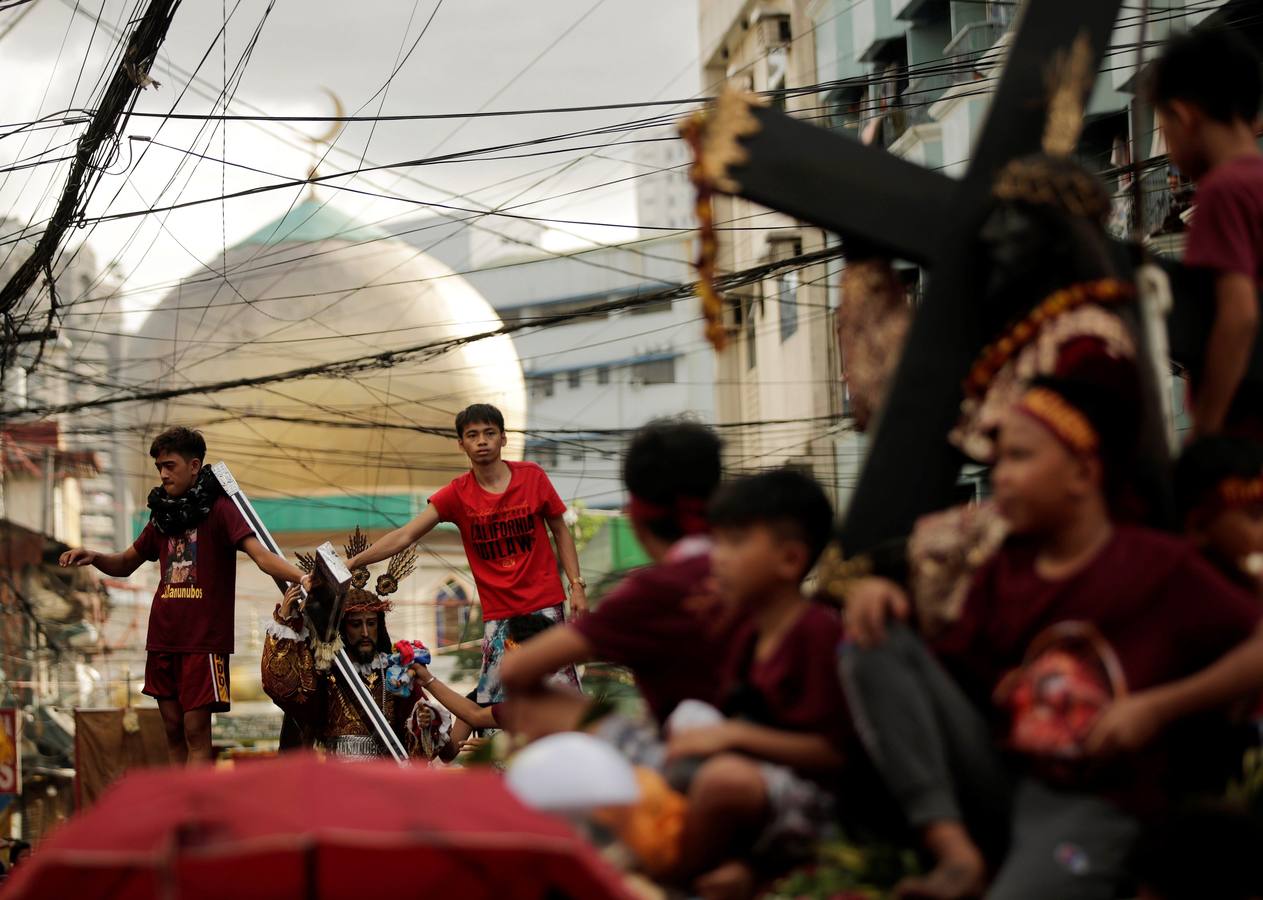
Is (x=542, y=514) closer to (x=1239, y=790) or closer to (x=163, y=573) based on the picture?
(x=163, y=573)

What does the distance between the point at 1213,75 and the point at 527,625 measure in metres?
5.58

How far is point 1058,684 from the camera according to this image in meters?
3.58

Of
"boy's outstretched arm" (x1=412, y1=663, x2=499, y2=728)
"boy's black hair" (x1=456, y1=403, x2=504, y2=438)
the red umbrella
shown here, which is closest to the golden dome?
"boy's outstretched arm" (x1=412, y1=663, x2=499, y2=728)

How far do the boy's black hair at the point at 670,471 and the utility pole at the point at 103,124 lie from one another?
750 cm

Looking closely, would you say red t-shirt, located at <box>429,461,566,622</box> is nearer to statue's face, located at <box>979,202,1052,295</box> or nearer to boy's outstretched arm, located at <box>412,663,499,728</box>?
boy's outstretched arm, located at <box>412,663,499,728</box>

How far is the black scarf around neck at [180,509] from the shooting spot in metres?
9.15

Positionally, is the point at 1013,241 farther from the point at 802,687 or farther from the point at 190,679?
the point at 190,679

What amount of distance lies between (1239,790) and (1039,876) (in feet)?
1.79

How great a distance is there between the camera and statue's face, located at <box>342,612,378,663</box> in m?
10.6

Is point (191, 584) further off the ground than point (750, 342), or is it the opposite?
point (750, 342)

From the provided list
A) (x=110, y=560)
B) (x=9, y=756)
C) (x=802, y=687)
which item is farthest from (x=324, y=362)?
(x=802, y=687)

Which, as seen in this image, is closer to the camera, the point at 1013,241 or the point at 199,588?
the point at 1013,241

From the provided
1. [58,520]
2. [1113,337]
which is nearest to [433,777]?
[1113,337]

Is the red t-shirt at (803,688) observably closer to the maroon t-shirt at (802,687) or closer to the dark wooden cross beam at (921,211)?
the maroon t-shirt at (802,687)
